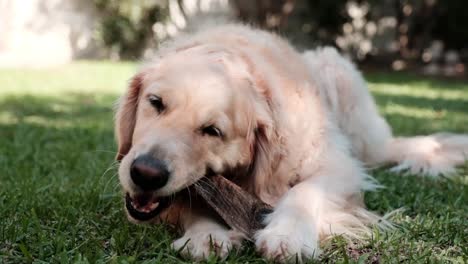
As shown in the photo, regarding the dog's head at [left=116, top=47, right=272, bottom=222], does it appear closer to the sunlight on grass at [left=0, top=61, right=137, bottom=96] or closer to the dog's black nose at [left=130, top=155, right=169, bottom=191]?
the dog's black nose at [left=130, top=155, right=169, bottom=191]

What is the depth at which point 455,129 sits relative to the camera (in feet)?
20.0

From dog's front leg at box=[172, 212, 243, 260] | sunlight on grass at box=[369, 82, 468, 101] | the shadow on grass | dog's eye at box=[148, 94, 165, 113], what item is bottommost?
sunlight on grass at box=[369, 82, 468, 101]

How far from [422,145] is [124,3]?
37.2ft

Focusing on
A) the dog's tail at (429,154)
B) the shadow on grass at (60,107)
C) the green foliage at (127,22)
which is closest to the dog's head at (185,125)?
the dog's tail at (429,154)

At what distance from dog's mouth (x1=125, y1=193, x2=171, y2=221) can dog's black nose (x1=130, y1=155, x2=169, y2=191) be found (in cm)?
17

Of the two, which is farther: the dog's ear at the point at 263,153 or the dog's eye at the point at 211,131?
the dog's ear at the point at 263,153

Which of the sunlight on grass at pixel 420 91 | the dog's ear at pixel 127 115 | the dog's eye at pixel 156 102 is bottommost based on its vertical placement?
the sunlight on grass at pixel 420 91

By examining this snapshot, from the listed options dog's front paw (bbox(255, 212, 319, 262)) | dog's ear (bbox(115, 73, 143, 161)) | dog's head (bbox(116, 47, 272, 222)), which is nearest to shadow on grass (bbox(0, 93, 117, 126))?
dog's ear (bbox(115, 73, 143, 161))

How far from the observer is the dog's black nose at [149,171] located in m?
2.29

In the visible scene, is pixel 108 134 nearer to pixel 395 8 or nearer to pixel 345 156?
pixel 345 156

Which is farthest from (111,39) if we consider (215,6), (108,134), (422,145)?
(422,145)

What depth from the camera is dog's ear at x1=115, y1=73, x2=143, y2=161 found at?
300cm

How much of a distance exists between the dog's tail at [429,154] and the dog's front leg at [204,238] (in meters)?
2.04

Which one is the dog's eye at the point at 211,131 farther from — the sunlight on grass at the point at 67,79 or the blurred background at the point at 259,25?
the blurred background at the point at 259,25
